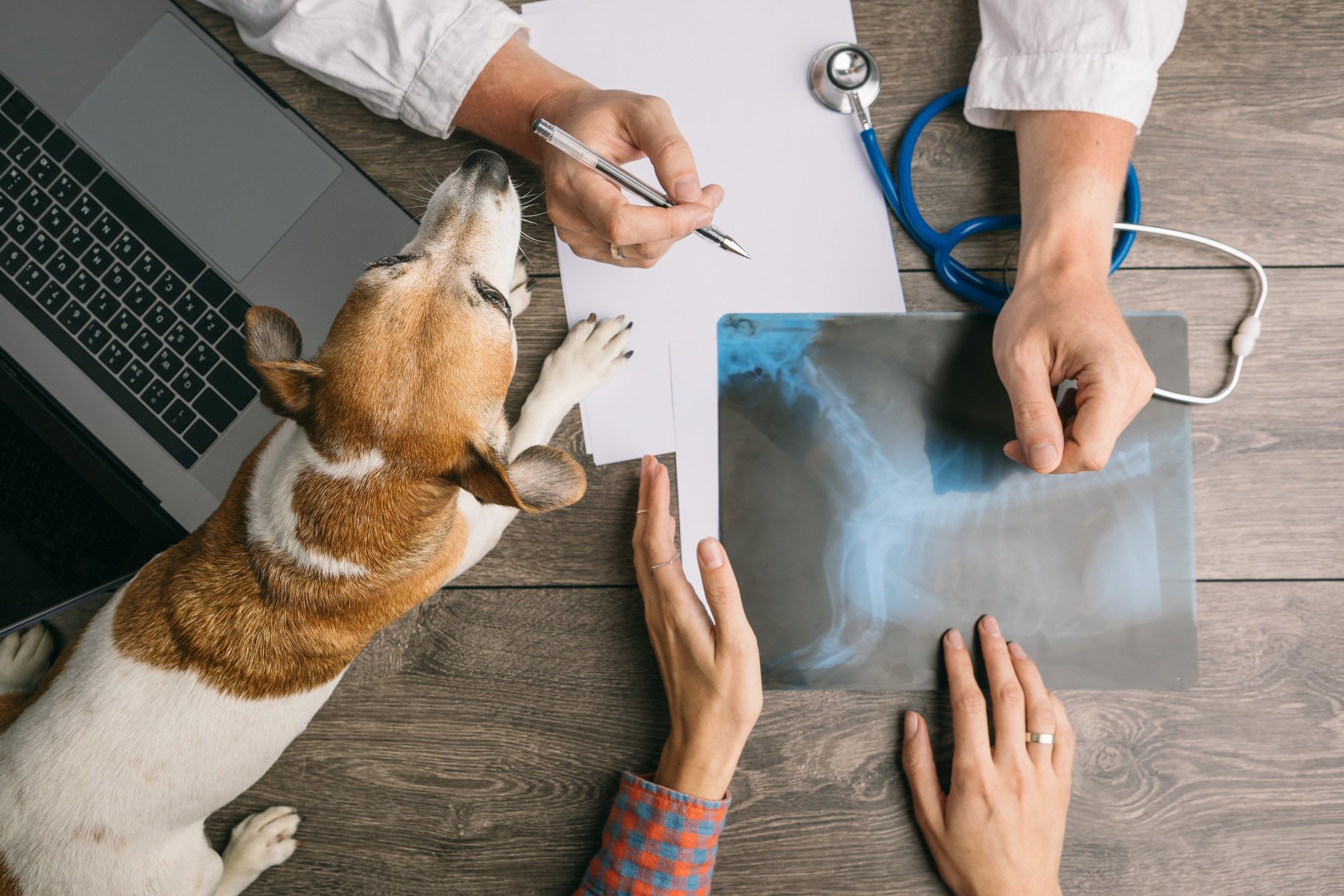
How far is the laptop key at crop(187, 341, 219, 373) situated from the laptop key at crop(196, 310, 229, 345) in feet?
0.04

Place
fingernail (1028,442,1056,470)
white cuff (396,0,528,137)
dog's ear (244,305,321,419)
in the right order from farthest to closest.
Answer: white cuff (396,0,528,137), fingernail (1028,442,1056,470), dog's ear (244,305,321,419)

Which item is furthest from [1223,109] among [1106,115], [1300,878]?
[1300,878]

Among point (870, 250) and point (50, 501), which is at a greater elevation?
point (50, 501)

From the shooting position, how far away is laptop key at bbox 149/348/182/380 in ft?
3.99

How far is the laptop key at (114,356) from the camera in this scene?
1221mm

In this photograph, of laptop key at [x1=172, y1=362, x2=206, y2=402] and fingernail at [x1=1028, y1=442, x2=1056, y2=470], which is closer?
fingernail at [x1=1028, y1=442, x2=1056, y2=470]

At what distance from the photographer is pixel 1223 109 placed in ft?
4.27

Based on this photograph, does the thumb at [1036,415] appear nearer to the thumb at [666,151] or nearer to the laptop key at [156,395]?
the thumb at [666,151]

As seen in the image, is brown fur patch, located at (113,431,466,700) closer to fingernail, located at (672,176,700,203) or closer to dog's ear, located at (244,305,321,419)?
dog's ear, located at (244,305,321,419)

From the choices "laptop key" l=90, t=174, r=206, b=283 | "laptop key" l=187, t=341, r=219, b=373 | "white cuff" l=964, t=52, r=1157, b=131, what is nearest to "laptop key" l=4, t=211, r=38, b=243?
"laptop key" l=90, t=174, r=206, b=283

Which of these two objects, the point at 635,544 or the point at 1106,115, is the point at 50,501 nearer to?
the point at 635,544

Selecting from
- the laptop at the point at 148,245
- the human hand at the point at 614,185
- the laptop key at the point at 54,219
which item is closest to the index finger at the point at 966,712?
the human hand at the point at 614,185

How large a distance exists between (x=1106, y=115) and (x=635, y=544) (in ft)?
3.15

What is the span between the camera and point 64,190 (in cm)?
125
